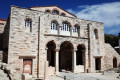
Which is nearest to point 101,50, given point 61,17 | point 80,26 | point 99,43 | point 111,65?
point 99,43

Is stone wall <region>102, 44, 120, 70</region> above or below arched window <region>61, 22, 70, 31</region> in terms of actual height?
below

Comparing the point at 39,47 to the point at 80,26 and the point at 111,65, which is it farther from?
the point at 111,65

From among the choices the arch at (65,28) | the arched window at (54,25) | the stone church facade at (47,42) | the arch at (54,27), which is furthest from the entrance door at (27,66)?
the arch at (65,28)

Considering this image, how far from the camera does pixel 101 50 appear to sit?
813 inches

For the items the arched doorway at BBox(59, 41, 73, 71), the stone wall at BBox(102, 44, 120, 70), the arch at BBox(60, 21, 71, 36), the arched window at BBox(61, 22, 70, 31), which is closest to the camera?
the arch at BBox(60, 21, 71, 36)

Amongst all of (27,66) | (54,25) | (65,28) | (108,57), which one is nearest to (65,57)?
(65,28)

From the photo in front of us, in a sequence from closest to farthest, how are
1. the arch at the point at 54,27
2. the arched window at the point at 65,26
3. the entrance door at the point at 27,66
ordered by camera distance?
the entrance door at the point at 27,66
the arch at the point at 54,27
the arched window at the point at 65,26

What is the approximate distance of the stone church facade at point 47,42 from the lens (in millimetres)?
14250

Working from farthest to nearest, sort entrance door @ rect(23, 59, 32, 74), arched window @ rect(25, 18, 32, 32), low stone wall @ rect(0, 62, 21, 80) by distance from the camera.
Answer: arched window @ rect(25, 18, 32, 32) → entrance door @ rect(23, 59, 32, 74) → low stone wall @ rect(0, 62, 21, 80)

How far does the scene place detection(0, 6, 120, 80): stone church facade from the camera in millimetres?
14250

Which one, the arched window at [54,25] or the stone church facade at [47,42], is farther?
the arched window at [54,25]

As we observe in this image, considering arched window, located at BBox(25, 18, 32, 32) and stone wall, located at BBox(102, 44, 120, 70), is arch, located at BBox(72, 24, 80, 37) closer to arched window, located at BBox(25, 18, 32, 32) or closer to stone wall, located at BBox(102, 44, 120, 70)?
stone wall, located at BBox(102, 44, 120, 70)

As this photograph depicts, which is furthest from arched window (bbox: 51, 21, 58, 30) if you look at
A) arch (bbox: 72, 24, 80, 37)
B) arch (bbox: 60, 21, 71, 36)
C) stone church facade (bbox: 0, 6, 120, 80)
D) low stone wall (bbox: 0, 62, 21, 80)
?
low stone wall (bbox: 0, 62, 21, 80)

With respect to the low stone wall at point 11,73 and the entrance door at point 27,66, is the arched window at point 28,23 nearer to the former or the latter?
the entrance door at point 27,66
